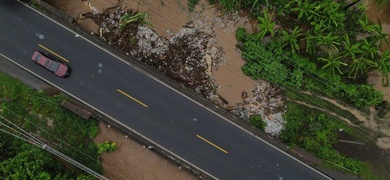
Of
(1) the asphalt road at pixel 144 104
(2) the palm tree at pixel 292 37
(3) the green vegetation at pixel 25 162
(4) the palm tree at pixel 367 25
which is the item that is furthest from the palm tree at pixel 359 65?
(3) the green vegetation at pixel 25 162

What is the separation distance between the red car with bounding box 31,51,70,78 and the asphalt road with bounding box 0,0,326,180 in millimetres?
728

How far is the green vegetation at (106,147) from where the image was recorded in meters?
31.7

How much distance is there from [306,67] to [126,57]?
14338 mm

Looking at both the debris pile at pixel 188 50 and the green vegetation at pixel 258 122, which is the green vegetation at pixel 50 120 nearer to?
the debris pile at pixel 188 50

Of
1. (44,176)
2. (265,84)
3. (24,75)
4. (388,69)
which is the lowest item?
(44,176)

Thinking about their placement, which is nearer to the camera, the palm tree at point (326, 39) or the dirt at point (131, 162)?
the palm tree at point (326, 39)

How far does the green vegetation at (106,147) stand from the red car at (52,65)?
20.1 ft

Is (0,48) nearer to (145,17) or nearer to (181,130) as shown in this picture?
(145,17)

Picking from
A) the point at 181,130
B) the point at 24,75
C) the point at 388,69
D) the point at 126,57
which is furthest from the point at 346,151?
the point at 24,75

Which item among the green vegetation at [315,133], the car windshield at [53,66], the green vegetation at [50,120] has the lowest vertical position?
the green vegetation at [50,120]

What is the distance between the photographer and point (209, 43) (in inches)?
1313

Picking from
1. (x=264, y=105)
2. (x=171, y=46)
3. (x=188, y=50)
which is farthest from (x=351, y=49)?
(x=171, y=46)

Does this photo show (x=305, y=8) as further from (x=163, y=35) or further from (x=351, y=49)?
(x=163, y=35)

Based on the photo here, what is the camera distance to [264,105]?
32812 millimetres
